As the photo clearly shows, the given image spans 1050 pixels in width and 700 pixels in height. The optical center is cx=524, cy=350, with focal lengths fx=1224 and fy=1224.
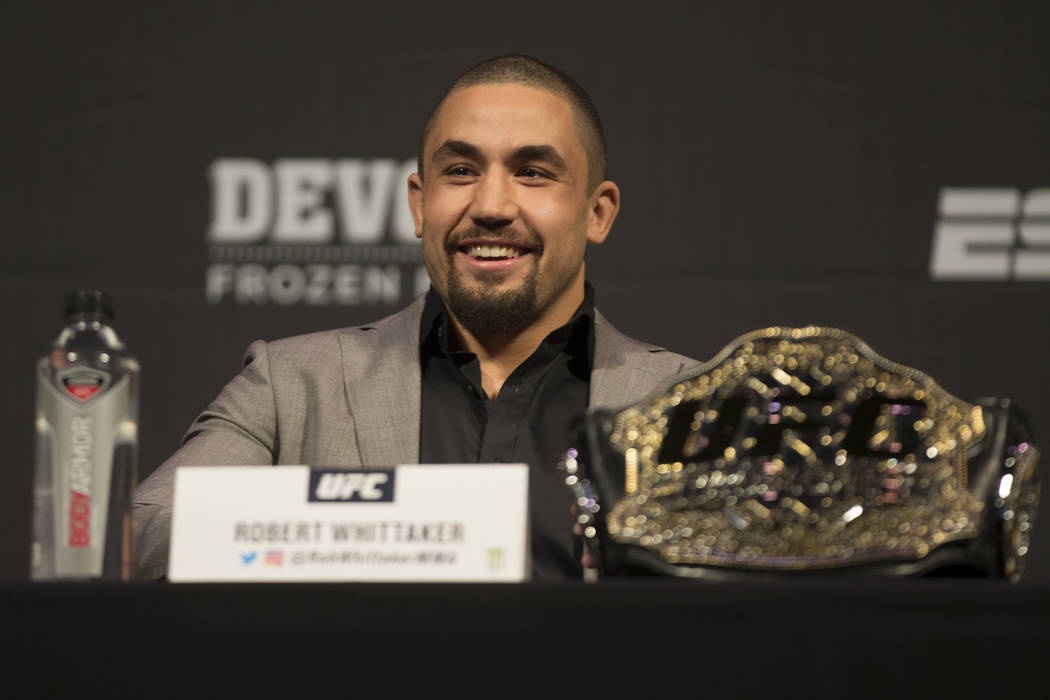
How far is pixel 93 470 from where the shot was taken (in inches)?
31.4

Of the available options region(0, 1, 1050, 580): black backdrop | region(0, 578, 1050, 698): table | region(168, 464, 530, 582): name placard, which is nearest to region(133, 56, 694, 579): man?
region(0, 1, 1050, 580): black backdrop

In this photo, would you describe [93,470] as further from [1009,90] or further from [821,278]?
[1009,90]

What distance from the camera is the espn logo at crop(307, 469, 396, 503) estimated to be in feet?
2.49

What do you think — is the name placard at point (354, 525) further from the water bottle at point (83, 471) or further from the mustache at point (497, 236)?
the mustache at point (497, 236)

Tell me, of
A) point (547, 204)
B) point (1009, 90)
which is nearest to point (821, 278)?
point (1009, 90)

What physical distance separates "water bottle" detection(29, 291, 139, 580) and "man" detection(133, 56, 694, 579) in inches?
24.5

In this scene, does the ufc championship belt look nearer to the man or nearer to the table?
the table

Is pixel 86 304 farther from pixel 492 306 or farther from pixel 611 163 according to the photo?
pixel 611 163

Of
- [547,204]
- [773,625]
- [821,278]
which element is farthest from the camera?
[821,278]

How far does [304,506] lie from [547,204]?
3.10 feet

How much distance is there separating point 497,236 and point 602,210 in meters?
0.27

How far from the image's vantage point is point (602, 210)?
1.84 m

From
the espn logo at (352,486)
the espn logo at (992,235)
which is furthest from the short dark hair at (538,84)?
the espn logo at (352,486)

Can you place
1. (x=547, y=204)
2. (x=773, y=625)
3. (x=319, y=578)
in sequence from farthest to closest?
(x=547, y=204) → (x=319, y=578) → (x=773, y=625)
